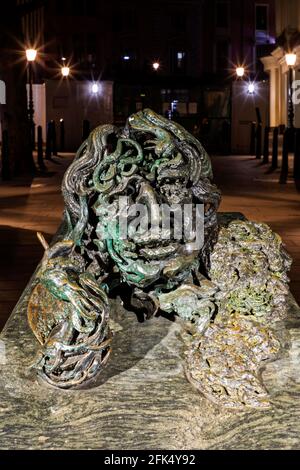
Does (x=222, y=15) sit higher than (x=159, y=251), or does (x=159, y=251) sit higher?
(x=222, y=15)

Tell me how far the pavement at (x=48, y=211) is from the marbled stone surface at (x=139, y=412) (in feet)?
11.9

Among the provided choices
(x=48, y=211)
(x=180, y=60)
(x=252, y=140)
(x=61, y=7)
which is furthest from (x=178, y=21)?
(x=48, y=211)

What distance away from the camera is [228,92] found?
1526 inches

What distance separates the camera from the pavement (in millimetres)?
8125

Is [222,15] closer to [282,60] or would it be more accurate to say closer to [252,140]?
[282,60]

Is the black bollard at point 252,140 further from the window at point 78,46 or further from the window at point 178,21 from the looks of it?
the window at point 178,21

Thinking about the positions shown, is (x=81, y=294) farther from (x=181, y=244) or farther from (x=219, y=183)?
(x=219, y=183)

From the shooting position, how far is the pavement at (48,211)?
812 cm

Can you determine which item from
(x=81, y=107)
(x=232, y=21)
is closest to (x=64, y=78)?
(x=81, y=107)

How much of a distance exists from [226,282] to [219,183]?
1551 cm

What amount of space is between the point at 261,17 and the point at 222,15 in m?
2.95

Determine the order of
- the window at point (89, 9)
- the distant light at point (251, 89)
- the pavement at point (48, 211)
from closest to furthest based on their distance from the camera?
the pavement at point (48, 211) < the distant light at point (251, 89) < the window at point (89, 9)

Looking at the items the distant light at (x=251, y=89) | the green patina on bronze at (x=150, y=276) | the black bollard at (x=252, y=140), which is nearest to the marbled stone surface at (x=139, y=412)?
the green patina on bronze at (x=150, y=276)

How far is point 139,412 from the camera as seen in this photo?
2648 millimetres
